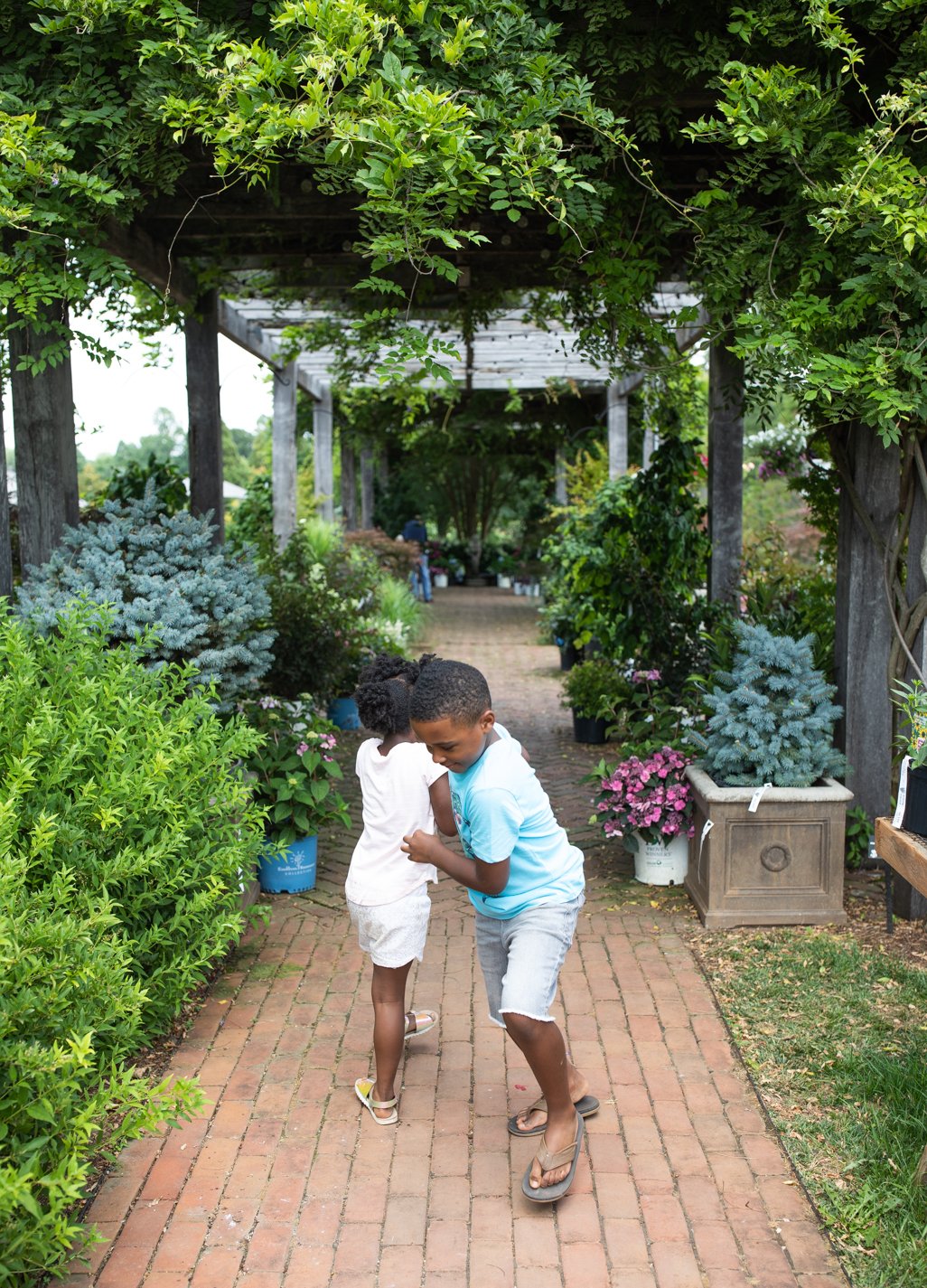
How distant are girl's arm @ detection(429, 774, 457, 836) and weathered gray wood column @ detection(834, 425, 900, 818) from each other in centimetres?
270

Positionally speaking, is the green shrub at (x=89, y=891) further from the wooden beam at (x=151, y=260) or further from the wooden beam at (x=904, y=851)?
the wooden beam at (x=151, y=260)

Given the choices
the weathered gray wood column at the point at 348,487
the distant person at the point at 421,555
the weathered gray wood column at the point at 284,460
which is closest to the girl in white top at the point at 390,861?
the weathered gray wood column at the point at 284,460

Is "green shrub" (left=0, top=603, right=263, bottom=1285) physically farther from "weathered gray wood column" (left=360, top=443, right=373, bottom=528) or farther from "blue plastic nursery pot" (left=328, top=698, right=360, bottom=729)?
"weathered gray wood column" (left=360, top=443, right=373, bottom=528)

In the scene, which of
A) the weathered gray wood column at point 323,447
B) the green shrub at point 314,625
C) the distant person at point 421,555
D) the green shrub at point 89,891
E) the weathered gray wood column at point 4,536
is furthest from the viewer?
the distant person at point 421,555

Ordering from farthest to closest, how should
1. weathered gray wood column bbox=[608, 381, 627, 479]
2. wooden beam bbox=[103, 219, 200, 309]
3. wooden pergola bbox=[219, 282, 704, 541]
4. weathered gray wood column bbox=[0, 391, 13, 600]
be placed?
weathered gray wood column bbox=[608, 381, 627, 479] → wooden pergola bbox=[219, 282, 704, 541] → wooden beam bbox=[103, 219, 200, 309] → weathered gray wood column bbox=[0, 391, 13, 600]

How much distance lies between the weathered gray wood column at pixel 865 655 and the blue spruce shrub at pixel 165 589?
2.62m

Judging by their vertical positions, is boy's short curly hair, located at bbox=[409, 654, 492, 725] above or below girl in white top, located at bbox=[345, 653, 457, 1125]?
above

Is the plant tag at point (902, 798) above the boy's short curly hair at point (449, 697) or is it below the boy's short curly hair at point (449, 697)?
below

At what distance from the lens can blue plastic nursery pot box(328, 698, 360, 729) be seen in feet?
26.9

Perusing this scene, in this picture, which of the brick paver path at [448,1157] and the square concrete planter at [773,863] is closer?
the brick paver path at [448,1157]

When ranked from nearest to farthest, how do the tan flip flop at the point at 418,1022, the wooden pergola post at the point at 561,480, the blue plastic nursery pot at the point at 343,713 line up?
the tan flip flop at the point at 418,1022 → the blue plastic nursery pot at the point at 343,713 → the wooden pergola post at the point at 561,480

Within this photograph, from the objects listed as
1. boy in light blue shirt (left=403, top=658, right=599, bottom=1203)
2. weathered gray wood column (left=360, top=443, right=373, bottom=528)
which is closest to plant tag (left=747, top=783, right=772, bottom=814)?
boy in light blue shirt (left=403, top=658, right=599, bottom=1203)

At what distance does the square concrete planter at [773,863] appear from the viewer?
4535 mm

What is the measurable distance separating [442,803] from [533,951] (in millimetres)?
502
